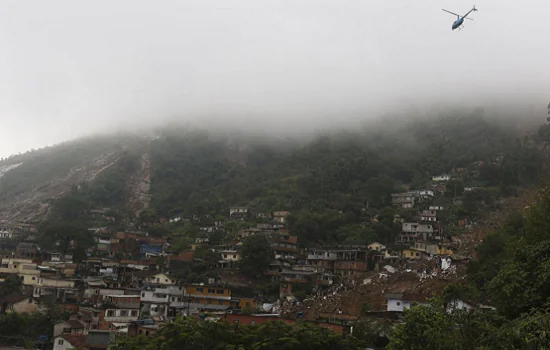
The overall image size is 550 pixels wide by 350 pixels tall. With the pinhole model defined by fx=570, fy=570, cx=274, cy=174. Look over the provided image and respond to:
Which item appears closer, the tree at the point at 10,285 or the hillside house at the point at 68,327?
the hillside house at the point at 68,327

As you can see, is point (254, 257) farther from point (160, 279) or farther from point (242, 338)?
point (242, 338)

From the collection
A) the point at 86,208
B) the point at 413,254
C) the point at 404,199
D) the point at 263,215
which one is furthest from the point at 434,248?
the point at 86,208

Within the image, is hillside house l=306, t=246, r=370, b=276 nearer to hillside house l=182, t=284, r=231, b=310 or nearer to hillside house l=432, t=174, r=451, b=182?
hillside house l=182, t=284, r=231, b=310

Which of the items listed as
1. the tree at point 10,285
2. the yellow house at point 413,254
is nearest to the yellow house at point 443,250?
the yellow house at point 413,254

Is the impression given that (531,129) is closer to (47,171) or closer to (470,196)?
(470,196)

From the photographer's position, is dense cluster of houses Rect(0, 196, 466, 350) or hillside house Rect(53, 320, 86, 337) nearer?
hillside house Rect(53, 320, 86, 337)

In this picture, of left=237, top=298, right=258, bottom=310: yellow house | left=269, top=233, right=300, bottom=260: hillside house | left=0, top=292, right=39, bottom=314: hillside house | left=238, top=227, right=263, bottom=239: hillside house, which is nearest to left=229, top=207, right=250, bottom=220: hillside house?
left=238, top=227, right=263, bottom=239: hillside house

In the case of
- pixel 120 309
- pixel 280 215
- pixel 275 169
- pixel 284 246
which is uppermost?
pixel 275 169

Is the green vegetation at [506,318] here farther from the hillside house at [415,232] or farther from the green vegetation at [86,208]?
the green vegetation at [86,208]
